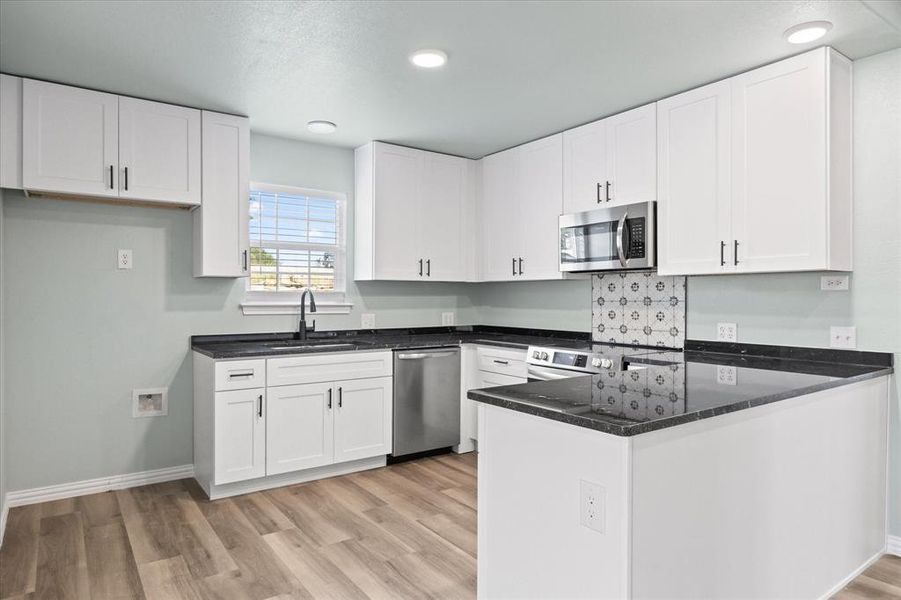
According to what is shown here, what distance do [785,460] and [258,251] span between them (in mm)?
3448

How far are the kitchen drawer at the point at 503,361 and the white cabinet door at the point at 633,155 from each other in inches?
48.7

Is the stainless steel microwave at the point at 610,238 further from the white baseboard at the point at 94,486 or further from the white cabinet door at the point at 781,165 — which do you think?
the white baseboard at the point at 94,486

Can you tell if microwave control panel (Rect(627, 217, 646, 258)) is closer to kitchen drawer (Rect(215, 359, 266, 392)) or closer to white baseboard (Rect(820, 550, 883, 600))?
white baseboard (Rect(820, 550, 883, 600))

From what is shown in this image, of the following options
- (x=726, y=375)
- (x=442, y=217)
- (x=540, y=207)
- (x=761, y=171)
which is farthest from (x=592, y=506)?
(x=442, y=217)

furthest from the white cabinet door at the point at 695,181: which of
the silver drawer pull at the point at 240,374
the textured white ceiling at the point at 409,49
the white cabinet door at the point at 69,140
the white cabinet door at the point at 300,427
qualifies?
the white cabinet door at the point at 69,140

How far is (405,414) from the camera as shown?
13.3ft

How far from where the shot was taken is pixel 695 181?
3.16 metres

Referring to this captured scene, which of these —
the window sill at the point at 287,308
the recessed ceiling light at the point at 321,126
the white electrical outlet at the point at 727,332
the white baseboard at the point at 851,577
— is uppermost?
the recessed ceiling light at the point at 321,126

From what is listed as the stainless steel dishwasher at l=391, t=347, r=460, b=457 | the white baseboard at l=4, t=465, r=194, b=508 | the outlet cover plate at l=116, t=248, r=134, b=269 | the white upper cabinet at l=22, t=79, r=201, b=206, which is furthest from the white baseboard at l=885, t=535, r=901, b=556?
the outlet cover plate at l=116, t=248, r=134, b=269

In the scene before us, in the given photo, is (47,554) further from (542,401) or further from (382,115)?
(382,115)

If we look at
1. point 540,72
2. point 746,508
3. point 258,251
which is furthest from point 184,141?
point 746,508

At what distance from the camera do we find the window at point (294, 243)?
4.13 meters

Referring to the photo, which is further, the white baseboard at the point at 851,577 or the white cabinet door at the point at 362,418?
the white cabinet door at the point at 362,418

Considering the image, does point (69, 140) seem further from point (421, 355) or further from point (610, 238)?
point (610, 238)
